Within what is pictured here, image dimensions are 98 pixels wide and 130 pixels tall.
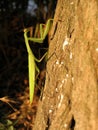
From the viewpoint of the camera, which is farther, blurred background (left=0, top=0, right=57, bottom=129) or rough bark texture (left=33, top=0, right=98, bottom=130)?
blurred background (left=0, top=0, right=57, bottom=129)

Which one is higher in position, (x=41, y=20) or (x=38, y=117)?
(x=41, y=20)

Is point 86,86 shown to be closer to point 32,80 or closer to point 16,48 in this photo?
point 32,80

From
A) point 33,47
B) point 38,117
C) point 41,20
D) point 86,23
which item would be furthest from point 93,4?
point 41,20

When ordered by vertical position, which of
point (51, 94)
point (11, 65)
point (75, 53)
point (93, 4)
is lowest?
point (11, 65)

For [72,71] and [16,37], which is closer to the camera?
[72,71]

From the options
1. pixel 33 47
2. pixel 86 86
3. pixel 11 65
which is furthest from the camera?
pixel 11 65

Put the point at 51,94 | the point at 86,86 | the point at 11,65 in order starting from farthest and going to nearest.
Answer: the point at 11,65 < the point at 51,94 < the point at 86,86

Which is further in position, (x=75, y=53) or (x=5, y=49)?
(x=5, y=49)

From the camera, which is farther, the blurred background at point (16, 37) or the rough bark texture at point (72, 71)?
the blurred background at point (16, 37)
